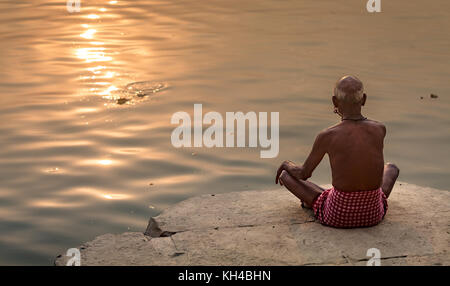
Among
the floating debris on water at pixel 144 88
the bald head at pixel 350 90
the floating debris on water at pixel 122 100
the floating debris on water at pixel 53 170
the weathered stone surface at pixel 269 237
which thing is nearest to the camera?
the weathered stone surface at pixel 269 237

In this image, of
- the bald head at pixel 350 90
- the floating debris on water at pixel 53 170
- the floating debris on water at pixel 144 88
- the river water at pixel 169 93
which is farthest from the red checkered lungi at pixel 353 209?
the floating debris on water at pixel 144 88

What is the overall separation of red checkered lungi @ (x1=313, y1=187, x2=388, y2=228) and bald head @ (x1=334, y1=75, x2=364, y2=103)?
1.89 ft

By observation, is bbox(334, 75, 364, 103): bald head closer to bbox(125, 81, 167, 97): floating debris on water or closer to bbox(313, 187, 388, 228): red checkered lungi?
bbox(313, 187, 388, 228): red checkered lungi

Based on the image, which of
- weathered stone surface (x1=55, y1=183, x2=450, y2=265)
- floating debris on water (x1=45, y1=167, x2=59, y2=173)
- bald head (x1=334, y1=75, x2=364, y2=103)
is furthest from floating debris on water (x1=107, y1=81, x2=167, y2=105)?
bald head (x1=334, y1=75, x2=364, y2=103)

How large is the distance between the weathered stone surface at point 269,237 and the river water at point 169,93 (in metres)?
0.39

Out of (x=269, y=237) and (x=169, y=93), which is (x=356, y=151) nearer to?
(x=269, y=237)

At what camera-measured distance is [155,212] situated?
577 centimetres

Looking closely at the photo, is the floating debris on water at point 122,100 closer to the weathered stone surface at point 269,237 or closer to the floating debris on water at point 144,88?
the floating debris on water at point 144,88

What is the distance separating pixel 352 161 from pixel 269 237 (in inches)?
26.3

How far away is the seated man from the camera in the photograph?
505cm

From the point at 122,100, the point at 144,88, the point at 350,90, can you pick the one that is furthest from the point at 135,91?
the point at 350,90

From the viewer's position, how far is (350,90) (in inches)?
195

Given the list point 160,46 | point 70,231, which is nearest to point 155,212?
point 70,231

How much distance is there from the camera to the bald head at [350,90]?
4.94 meters
